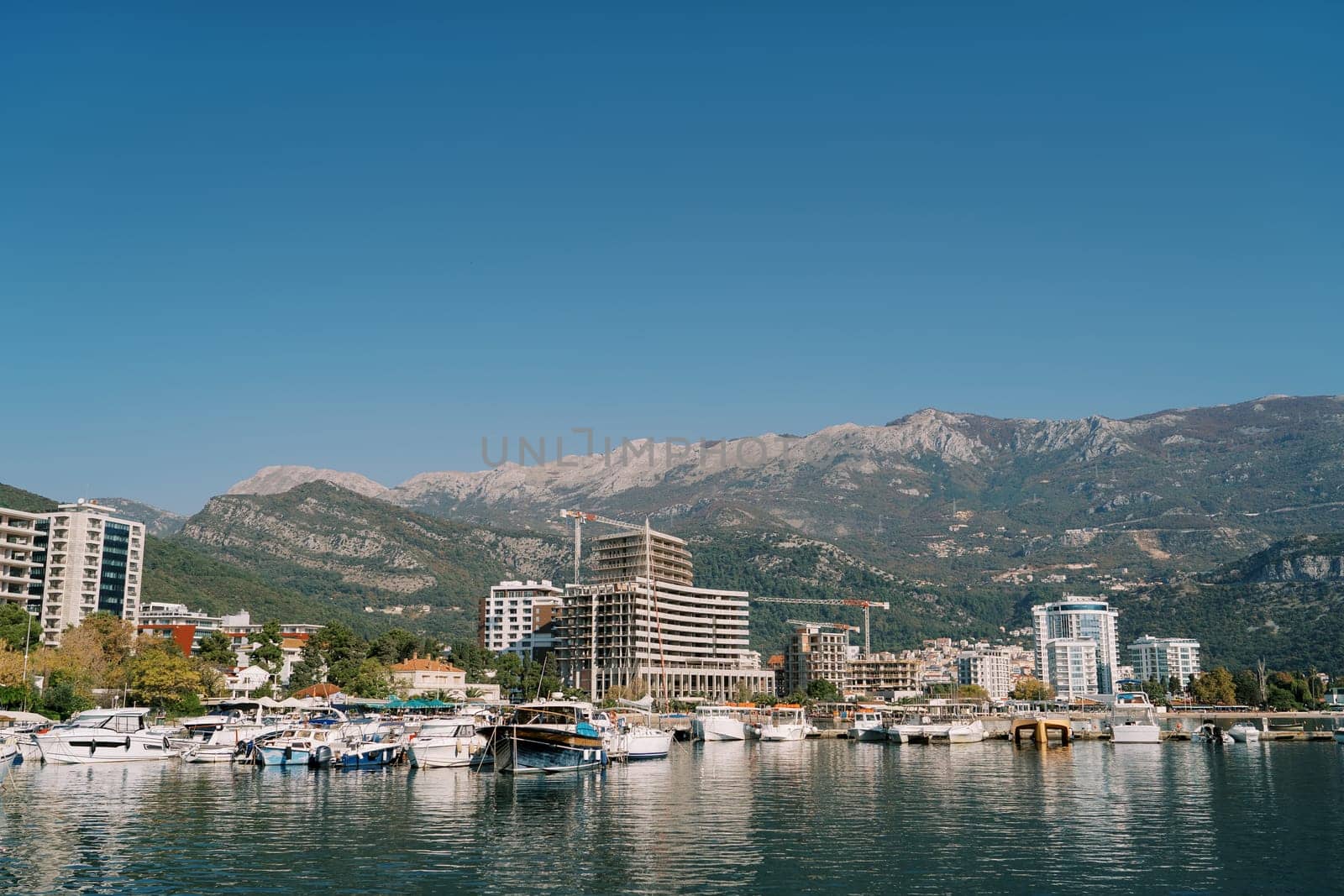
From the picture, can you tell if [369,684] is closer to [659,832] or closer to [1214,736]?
[659,832]

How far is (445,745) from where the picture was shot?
290ft

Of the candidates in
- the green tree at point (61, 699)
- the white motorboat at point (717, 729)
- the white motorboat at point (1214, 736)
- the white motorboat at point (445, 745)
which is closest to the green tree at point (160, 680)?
the green tree at point (61, 699)

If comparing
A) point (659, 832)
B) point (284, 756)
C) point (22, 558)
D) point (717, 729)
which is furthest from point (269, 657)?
point (659, 832)

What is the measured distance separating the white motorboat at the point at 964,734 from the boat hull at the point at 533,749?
273 feet

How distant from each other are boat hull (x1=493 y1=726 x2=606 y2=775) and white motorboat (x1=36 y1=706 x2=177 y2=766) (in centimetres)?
3094

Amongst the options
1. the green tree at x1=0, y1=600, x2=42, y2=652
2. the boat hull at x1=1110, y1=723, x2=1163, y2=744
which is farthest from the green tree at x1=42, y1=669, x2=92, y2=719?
the boat hull at x1=1110, y1=723, x2=1163, y2=744

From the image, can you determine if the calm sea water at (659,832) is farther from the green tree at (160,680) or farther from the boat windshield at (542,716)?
the green tree at (160,680)

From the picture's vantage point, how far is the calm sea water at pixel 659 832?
135 ft

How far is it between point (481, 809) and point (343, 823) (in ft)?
27.7

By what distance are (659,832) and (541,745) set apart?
30.4 meters

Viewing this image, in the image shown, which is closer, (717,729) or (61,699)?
(61,699)

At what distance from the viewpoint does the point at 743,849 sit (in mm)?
48281

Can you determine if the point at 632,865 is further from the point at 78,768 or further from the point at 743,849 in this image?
the point at 78,768

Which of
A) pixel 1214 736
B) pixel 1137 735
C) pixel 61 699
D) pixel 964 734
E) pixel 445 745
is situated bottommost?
pixel 1214 736
